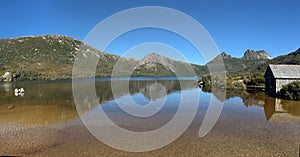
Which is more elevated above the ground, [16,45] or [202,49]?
[16,45]

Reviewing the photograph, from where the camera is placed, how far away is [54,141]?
38.0 feet

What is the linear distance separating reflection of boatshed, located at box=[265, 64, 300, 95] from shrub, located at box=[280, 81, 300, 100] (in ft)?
5.32

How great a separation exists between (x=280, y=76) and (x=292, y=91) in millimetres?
3098

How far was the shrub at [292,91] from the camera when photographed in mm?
26147

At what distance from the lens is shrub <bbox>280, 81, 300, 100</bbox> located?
26147mm

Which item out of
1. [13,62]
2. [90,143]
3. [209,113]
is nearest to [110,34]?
[90,143]

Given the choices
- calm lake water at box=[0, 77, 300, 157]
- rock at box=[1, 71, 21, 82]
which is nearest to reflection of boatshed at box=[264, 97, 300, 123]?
calm lake water at box=[0, 77, 300, 157]

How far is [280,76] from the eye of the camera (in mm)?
29312

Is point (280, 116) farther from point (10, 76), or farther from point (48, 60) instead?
point (48, 60)

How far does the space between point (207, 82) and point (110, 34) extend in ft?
150

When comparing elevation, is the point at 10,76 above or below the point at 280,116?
above

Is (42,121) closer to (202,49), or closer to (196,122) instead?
(196,122)

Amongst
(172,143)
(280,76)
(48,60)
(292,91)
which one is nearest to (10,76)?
(48,60)

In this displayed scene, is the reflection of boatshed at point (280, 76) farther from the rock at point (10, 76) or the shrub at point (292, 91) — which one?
the rock at point (10, 76)
